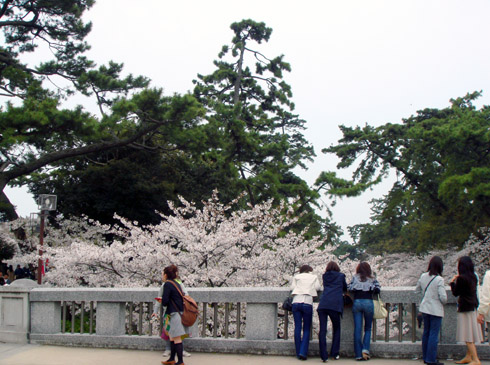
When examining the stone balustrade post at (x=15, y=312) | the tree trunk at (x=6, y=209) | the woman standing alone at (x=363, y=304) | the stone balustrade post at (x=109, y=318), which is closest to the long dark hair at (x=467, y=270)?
the woman standing alone at (x=363, y=304)

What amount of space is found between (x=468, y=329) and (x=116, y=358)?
5.07 metres

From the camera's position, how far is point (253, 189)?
84.6ft

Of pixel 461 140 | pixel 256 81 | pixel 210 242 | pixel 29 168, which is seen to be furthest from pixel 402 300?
pixel 256 81

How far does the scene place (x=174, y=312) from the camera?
24.7 feet

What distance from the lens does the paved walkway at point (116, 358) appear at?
7.79 metres

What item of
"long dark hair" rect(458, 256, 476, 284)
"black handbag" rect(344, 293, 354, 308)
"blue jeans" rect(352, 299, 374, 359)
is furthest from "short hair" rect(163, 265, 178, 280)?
"long dark hair" rect(458, 256, 476, 284)

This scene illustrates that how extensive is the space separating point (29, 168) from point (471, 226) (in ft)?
65.4

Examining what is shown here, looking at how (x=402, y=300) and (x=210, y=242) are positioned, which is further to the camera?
(x=210, y=242)

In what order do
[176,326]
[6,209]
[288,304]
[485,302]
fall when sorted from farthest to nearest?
[6,209] → [288,304] → [176,326] → [485,302]

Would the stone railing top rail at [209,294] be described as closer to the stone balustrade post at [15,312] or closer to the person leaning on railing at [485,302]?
the stone balustrade post at [15,312]

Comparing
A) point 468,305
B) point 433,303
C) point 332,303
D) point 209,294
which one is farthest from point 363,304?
point 209,294

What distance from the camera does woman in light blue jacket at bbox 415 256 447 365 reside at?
717cm

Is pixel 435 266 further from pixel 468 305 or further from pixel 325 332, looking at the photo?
pixel 325 332

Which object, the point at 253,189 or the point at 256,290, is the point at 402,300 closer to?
the point at 256,290
